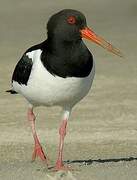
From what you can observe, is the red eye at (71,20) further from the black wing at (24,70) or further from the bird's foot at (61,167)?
the bird's foot at (61,167)

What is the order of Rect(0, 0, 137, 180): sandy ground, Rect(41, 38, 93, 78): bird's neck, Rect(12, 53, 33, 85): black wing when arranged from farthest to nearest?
Rect(12, 53, 33, 85): black wing < Rect(0, 0, 137, 180): sandy ground < Rect(41, 38, 93, 78): bird's neck

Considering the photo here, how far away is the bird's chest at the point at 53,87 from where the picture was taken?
10.0m

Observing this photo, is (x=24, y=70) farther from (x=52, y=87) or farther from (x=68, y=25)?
(x=68, y=25)

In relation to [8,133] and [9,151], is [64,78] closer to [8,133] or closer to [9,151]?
[9,151]

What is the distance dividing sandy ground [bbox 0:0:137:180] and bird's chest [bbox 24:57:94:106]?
0.93 meters

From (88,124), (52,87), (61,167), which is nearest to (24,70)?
Answer: (52,87)

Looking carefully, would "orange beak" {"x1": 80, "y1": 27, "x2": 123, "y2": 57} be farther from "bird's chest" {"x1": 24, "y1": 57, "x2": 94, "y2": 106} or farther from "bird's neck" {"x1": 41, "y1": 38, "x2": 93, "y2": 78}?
"bird's chest" {"x1": 24, "y1": 57, "x2": 94, "y2": 106}

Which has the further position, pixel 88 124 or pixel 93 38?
pixel 88 124

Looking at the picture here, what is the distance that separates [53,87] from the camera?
10055 millimetres

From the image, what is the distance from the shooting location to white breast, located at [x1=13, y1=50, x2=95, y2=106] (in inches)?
395

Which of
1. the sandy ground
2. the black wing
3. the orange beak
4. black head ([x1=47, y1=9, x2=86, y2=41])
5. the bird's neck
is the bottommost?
the sandy ground

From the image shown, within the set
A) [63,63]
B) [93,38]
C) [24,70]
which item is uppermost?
[93,38]

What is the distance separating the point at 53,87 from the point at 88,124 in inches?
226

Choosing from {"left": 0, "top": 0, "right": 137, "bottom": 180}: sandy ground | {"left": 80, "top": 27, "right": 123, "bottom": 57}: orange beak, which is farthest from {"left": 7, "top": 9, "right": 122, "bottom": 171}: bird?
{"left": 0, "top": 0, "right": 137, "bottom": 180}: sandy ground
